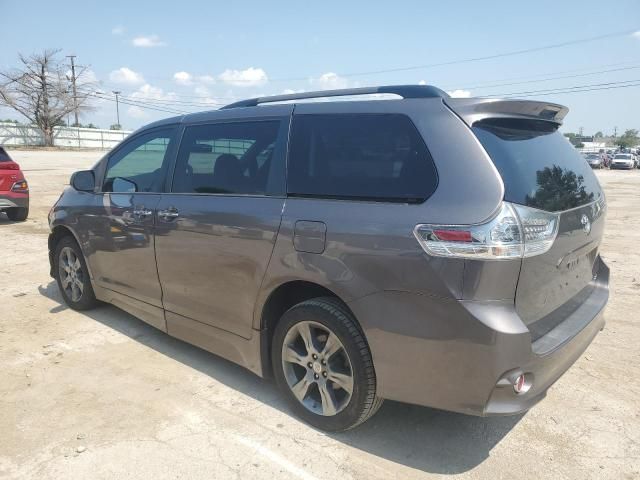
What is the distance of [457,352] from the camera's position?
229 cm

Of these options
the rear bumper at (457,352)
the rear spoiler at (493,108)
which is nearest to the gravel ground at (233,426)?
the rear bumper at (457,352)

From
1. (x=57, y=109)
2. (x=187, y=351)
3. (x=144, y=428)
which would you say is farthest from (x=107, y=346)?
(x=57, y=109)

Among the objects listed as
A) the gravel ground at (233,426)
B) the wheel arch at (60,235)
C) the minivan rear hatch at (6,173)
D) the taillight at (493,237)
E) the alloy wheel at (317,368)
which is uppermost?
the taillight at (493,237)

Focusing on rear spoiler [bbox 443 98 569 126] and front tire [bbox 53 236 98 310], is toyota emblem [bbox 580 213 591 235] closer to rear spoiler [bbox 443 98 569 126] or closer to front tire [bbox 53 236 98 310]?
rear spoiler [bbox 443 98 569 126]

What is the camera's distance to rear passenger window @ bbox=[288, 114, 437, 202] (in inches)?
98.5

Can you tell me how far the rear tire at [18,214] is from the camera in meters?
10.2

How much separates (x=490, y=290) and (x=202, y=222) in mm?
1955

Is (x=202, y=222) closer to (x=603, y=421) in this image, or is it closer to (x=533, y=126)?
(x=533, y=126)

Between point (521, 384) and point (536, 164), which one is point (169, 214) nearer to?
point (536, 164)

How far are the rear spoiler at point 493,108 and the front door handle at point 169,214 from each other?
6.61 ft

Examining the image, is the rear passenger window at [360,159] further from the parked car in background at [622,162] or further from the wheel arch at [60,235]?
the parked car in background at [622,162]

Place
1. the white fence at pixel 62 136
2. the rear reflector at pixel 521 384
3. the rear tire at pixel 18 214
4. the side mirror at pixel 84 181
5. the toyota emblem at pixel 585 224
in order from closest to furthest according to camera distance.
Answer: the rear reflector at pixel 521 384
the toyota emblem at pixel 585 224
the side mirror at pixel 84 181
the rear tire at pixel 18 214
the white fence at pixel 62 136

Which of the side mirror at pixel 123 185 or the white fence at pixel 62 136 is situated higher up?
the white fence at pixel 62 136

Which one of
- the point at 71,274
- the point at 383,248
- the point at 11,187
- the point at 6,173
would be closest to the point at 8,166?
the point at 6,173
